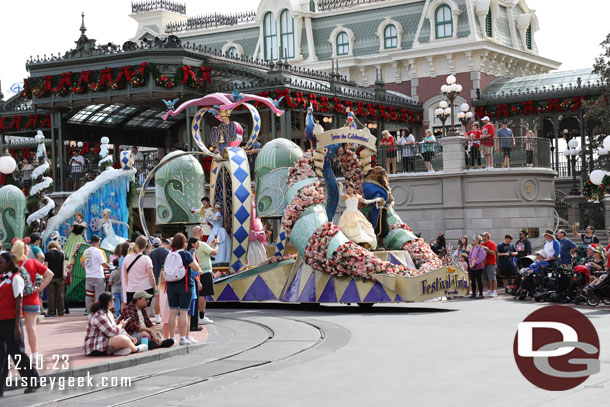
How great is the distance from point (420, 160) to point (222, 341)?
15998 millimetres

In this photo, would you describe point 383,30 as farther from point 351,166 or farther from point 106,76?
point 351,166

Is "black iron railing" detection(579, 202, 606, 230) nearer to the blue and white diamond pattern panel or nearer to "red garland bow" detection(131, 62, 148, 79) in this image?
the blue and white diamond pattern panel

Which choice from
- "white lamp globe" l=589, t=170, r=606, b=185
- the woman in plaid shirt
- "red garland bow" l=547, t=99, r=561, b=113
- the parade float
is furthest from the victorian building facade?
the woman in plaid shirt

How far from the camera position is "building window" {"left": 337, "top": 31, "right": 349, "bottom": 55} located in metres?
44.0

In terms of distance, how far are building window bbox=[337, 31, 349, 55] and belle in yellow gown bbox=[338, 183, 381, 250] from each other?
25679 mm

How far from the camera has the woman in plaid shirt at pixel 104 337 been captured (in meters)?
12.0

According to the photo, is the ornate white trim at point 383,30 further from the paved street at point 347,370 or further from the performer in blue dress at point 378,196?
the paved street at point 347,370

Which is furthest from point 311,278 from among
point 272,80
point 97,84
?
point 97,84

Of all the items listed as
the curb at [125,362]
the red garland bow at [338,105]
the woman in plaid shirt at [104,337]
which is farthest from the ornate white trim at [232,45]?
the woman in plaid shirt at [104,337]

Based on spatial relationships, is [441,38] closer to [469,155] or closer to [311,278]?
[469,155]

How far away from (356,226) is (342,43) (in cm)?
2653

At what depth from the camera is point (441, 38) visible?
4097 cm

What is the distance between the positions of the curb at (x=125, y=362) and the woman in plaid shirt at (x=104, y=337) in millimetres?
313

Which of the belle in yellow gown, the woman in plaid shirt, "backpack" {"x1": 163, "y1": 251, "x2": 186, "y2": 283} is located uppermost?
the belle in yellow gown
